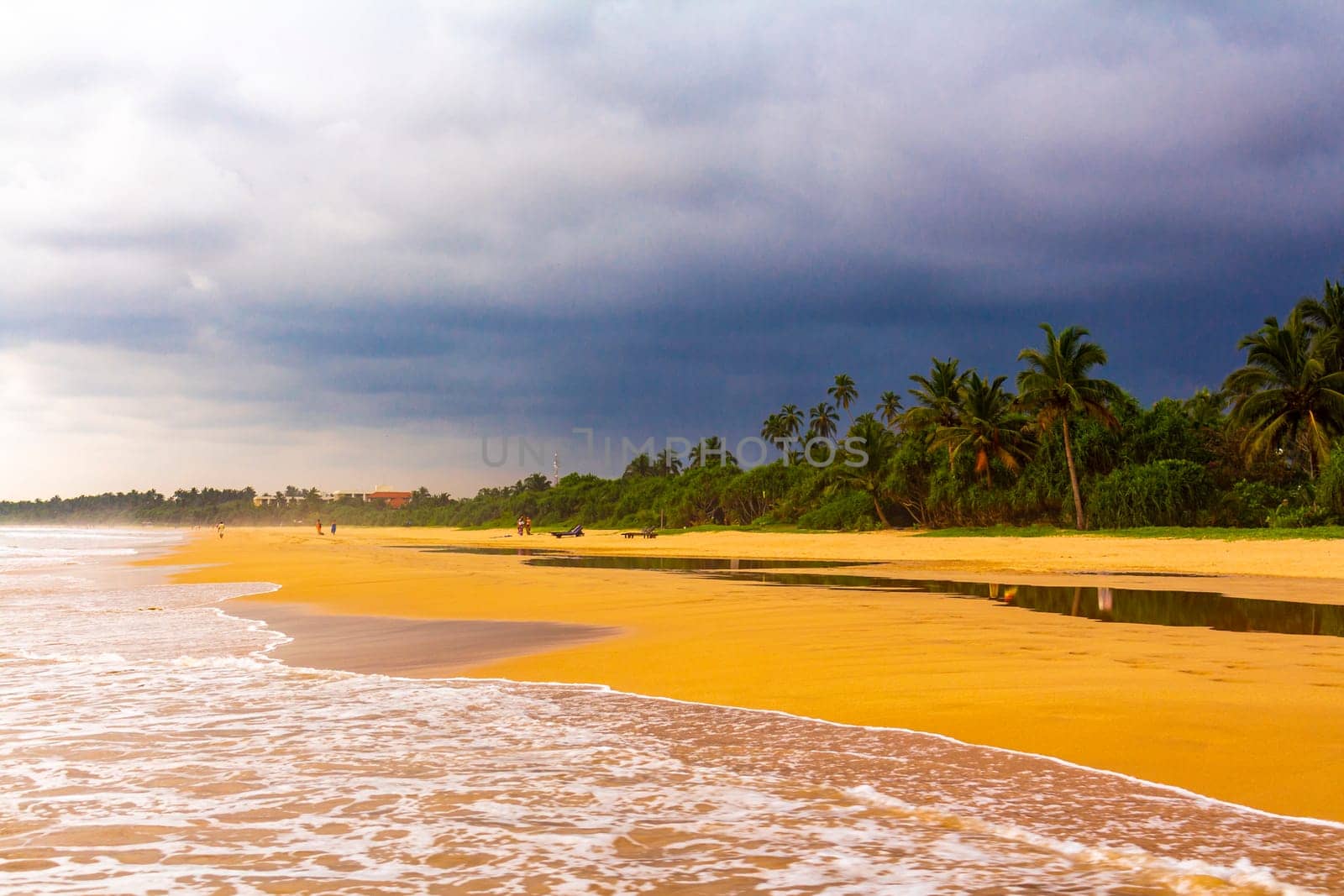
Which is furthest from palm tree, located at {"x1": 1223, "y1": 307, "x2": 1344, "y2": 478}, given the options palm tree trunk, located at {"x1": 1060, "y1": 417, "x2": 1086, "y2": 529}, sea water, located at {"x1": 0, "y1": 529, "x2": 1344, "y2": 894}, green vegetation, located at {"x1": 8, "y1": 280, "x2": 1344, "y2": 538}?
sea water, located at {"x1": 0, "y1": 529, "x2": 1344, "y2": 894}

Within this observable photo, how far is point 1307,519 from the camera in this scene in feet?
114

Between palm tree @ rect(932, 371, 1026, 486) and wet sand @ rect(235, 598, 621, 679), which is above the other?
palm tree @ rect(932, 371, 1026, 486)

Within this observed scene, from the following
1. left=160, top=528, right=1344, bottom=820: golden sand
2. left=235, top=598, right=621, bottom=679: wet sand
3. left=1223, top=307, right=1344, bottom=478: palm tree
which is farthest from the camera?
left=1223, top=307, right=1344, bottom=478: palm tree

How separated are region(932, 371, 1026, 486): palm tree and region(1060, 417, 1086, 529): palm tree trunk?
3.83m

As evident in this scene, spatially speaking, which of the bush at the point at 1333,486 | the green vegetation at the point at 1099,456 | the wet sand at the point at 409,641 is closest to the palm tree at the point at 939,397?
the green vegetation at the point at 1099,456

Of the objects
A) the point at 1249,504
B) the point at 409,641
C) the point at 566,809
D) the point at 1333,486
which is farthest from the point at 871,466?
the point at 566,809

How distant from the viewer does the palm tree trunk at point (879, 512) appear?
57881mm

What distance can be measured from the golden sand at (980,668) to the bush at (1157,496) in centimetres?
2127

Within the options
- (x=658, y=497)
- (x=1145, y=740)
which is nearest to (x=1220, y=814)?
(x=1145, y=740)

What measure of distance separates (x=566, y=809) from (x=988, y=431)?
4915 cm

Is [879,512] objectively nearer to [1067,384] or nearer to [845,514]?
[845,514]

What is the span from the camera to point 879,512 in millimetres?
58688

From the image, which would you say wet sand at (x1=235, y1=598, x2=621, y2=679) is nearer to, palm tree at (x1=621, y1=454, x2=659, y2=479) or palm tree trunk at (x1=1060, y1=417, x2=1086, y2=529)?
palm tree trunk at (x1=1060, y1=417, x2=1086, y2=529)

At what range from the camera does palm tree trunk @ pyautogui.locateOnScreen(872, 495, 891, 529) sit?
5788 cm
